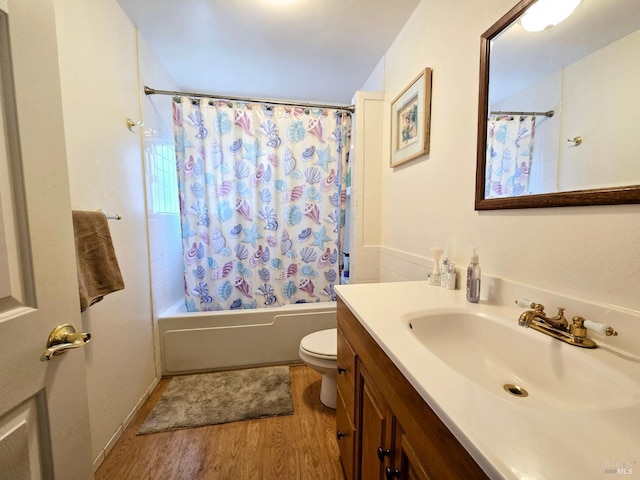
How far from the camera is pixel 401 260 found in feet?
5.36

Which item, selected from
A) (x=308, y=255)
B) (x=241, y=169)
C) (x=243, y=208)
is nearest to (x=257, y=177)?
(x=241, y=169)

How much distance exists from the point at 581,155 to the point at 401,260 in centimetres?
104

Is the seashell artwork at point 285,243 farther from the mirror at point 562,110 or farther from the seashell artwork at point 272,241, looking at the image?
the mirror at point 562,110

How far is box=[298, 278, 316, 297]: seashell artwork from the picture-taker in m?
2.18

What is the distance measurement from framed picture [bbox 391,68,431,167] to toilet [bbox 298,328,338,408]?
1.16m

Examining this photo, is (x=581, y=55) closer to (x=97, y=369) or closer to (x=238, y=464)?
(x=238, y=464)

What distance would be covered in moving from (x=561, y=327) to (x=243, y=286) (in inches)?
74.2

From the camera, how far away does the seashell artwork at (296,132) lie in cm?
204

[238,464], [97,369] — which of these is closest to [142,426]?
[97,369]

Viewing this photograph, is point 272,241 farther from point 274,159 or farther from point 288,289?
point 274,159

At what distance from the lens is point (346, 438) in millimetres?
1060

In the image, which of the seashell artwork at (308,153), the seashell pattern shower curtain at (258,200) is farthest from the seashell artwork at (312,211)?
the seashell artwork at (308,153)

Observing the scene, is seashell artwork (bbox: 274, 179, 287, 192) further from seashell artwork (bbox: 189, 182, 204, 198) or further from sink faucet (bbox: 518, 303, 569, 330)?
sink faucet (bbox: 518, 303, 569, 330)

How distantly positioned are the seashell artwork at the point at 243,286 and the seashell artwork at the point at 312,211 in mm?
731
